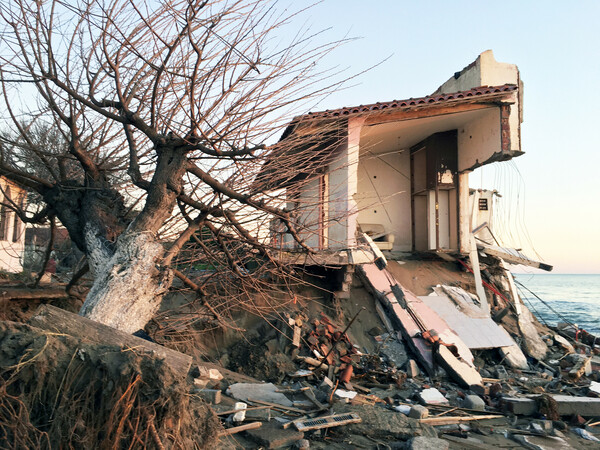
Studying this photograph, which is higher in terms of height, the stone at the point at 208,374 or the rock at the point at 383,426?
the stone at the point at 208,374

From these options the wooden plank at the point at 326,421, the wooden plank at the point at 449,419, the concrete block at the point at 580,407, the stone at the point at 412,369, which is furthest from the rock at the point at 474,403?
the wooden plank at the point at 326,421

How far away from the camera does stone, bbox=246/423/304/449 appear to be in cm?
457

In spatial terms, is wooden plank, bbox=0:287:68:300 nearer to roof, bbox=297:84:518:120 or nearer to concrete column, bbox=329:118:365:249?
concrete column, bbox=329:118:365:249

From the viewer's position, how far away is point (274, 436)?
4664mm

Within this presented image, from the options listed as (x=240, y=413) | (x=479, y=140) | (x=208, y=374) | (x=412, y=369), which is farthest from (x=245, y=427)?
(x=479, y=140)

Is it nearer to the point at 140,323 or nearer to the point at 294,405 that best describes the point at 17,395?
the point at 140,323

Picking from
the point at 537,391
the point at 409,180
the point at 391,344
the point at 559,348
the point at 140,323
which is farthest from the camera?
the point at 409,180

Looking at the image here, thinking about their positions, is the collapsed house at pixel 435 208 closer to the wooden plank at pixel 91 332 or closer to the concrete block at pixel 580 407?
the concrete block at pixel 580 407

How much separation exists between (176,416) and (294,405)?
3020mm

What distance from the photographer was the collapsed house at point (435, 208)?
930 centimetres

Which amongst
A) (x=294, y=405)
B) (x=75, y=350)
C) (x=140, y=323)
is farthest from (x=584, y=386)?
(x=75, y=350)

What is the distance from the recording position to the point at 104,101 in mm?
4941

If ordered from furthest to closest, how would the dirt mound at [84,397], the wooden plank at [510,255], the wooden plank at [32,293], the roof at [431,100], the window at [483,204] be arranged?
the window at [483,204]
the wooden plank at [510,255]
the roof at [431,100]
the wooden plank at [32,293]
the dirt mound at [84,397]

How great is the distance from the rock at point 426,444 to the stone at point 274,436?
1.17m
